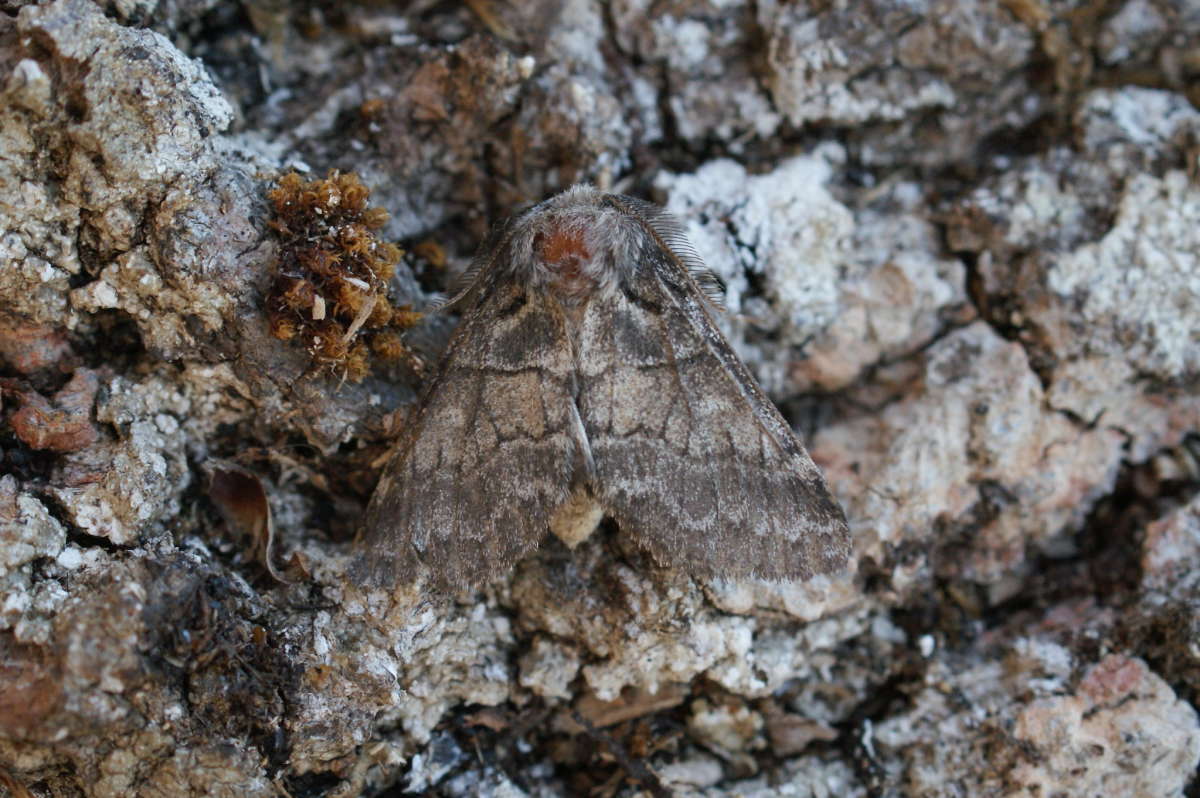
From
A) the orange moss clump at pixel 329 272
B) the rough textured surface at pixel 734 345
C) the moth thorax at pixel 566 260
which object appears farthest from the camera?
the moth thorax at pixel 566 260

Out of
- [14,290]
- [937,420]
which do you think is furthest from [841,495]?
[14,290]

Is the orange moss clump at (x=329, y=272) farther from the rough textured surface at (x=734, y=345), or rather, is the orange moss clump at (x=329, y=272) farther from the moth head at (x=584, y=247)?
the moth head at (x=584, y=247)

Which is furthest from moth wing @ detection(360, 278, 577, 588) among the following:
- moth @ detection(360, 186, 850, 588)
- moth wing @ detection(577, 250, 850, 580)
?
moth wing @ detection(577, 250, 850, 580)

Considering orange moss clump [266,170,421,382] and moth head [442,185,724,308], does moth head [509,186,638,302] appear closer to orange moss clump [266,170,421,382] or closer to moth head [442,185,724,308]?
moth head [442,185,724,308]

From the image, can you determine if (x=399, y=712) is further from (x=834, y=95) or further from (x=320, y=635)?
(x=834, y=95)

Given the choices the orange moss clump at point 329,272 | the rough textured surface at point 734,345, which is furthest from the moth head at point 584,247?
the orange moss clump at point 329,272

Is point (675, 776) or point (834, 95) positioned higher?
point (834, 95)

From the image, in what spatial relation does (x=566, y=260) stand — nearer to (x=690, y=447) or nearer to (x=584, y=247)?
(x=584, y=247)
